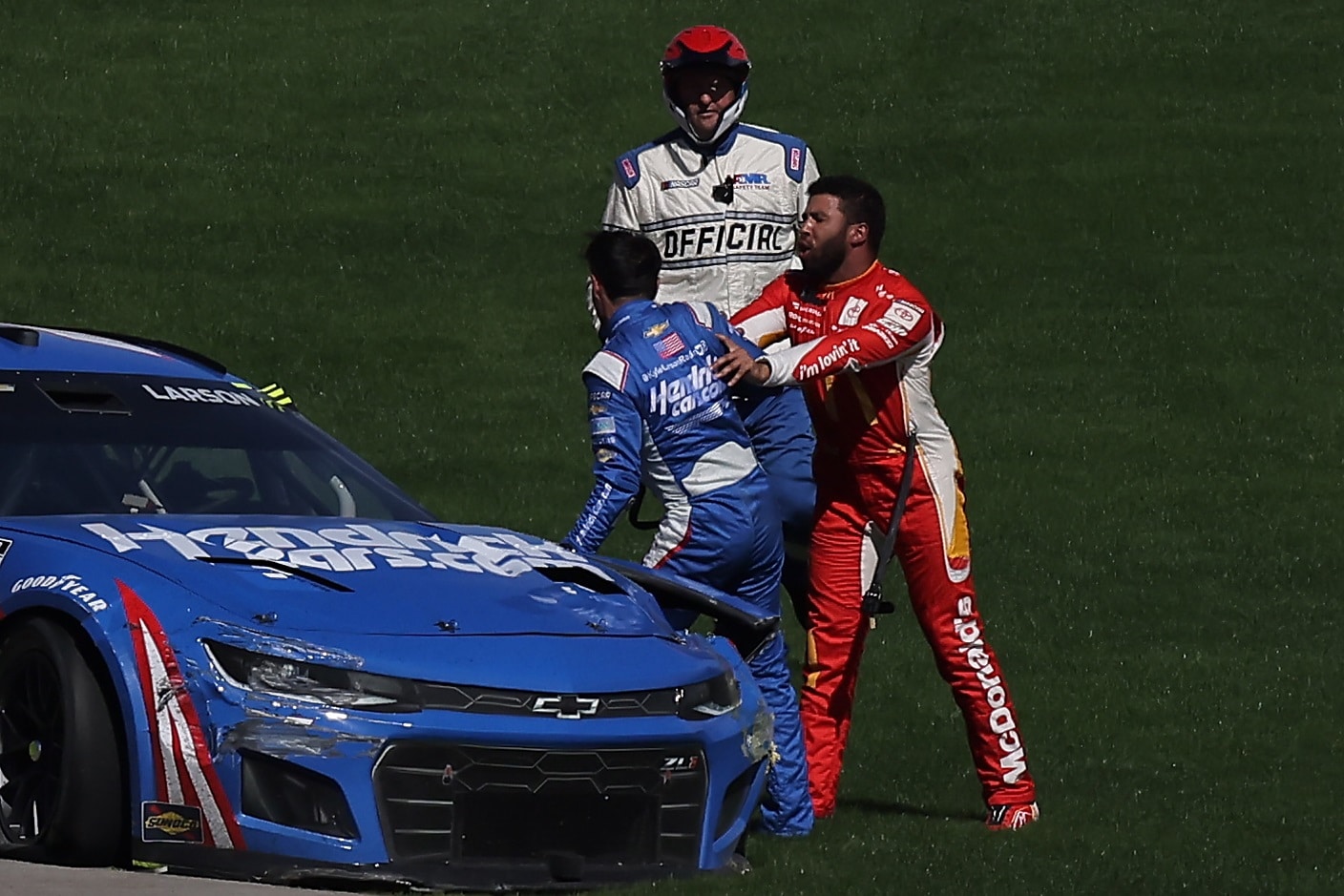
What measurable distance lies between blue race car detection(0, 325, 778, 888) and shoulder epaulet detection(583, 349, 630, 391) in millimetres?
831

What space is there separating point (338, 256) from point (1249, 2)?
35.7 ft

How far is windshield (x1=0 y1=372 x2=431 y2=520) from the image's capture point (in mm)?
6746

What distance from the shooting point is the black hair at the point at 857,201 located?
761cm

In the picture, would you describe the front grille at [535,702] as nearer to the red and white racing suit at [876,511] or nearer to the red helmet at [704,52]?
the red and white racing suit at [876,511]

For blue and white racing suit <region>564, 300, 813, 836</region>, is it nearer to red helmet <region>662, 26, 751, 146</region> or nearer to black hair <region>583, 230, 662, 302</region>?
black hair <region>583, 230, 662, 302</region>

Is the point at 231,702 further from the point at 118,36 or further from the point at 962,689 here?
the point at 118,36

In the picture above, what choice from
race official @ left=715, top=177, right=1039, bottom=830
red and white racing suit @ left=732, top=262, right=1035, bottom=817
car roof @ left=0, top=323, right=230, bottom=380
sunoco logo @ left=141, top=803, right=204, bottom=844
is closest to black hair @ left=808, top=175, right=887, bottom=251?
race official @ left=715, top=177, right=1039, bottom=830

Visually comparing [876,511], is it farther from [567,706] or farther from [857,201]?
[567,706]

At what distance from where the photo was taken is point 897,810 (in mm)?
7789

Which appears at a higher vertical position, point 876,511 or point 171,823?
point 171,823

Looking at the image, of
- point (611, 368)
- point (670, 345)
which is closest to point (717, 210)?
point (670, 345)

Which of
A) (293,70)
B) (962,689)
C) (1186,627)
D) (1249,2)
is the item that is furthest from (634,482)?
(1249,2)

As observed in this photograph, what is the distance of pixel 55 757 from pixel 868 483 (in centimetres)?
290

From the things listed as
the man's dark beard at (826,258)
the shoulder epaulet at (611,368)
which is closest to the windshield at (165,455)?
the shoulder epaulet at (611,368)
